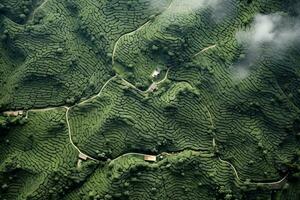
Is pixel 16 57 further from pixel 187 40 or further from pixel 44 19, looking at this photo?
pixel 187 40

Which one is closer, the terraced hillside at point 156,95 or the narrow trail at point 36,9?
the terraced hillside at point 156,95

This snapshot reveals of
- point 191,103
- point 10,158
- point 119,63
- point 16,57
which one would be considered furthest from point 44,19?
point 191,103

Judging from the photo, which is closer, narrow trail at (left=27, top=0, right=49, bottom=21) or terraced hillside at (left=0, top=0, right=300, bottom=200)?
terraced hillside at (left=0, top=0, right=300, bottom=200)

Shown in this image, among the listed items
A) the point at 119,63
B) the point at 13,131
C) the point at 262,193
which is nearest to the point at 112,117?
the point at 119,63

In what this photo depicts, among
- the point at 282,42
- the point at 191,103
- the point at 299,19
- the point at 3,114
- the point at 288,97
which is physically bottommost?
the point at 3,114

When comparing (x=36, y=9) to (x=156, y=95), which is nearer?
(x=156, y=95)

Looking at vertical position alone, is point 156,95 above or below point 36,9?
below

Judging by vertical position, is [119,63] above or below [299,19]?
below
